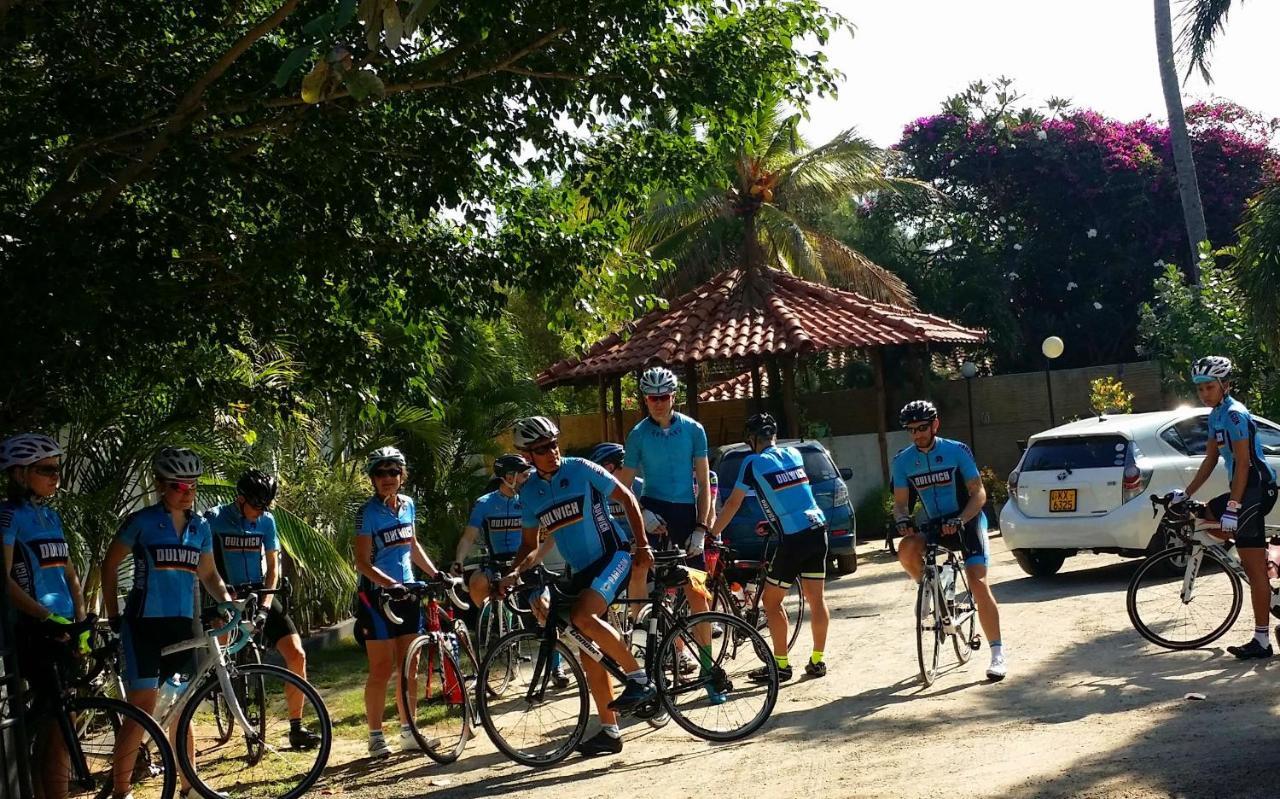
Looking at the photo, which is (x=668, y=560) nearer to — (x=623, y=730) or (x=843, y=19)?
(x=623, y=730)

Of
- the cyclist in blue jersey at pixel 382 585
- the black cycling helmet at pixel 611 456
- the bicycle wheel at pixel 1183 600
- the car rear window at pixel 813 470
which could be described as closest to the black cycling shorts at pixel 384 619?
the cyclist in blue jersey at pixel 382 585

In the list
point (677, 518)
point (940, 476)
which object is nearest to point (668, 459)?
point (677, 518)

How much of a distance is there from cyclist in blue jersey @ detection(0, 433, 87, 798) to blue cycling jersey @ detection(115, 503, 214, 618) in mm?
310

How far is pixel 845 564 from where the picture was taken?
1758 centimetres

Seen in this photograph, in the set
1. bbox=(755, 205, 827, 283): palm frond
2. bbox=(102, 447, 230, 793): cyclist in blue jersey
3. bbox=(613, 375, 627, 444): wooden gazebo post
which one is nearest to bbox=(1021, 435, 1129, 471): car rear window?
bbox=(102, 447, 230, 793): cyclist in blue jersey

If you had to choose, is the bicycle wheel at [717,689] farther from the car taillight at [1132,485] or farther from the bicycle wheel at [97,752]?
the car taillight at [1132,485]

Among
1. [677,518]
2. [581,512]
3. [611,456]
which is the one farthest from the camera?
[611,456]

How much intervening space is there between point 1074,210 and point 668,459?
28582mm

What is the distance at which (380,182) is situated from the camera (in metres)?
9.59

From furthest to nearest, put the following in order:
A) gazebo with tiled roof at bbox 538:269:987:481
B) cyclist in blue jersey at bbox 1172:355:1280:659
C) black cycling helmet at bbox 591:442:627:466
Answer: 1. gazebo with tiled roof at bbox 538:269:987:481
2. black cycling helmet at bbox 591:442:627:466
3. cyclist in blue jersey at bbox 1172:355:1280:659

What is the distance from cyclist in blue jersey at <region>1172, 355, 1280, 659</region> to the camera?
9.30 meters

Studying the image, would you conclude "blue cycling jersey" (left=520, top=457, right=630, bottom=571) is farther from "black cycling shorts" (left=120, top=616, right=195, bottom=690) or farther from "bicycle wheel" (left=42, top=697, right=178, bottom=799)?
"bicycle wheel" (left=42, top=697, right=178, bottom=799)

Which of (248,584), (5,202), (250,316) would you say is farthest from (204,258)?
(248,584)

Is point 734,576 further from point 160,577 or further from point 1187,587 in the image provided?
point 160,577
